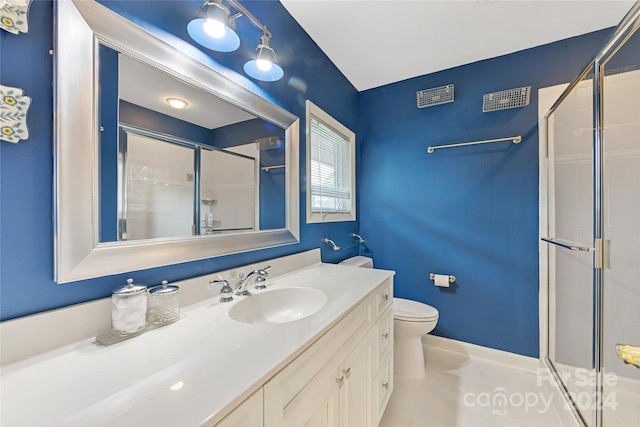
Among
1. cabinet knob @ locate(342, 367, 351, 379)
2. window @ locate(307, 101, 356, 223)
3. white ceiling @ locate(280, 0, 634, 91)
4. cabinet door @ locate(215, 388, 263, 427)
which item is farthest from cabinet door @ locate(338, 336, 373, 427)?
white ceiling @ locate(280, 0, 634, 91)

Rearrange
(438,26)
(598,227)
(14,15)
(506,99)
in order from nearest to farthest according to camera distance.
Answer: (14,15)
(598,227)
(438,26)
(506,99)

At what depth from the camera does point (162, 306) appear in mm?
789

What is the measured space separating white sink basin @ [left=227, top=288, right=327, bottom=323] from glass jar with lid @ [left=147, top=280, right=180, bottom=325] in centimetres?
26

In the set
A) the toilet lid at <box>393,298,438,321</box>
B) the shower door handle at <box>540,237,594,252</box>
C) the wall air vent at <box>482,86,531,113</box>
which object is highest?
the wall air vent at <box>482,86,531,113</box>

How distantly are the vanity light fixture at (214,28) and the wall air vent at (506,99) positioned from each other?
6.29 feet

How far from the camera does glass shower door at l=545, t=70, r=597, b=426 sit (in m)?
1.43

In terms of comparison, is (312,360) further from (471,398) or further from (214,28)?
(471,398)

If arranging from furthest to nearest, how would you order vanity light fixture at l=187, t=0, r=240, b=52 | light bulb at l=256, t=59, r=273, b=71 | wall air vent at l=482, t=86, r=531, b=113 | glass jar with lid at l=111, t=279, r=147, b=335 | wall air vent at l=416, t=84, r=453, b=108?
wall air vent at l=416, t=84, r=453, b=108, wall air vent at l=482, t=86, r=531, b=113, light bulb at l=256, t=59, r=273, b=71, vanity light fixture at l=187, t=0, r=240, b=52, glass jar with lid at l=111, t=279, r=147, b=335

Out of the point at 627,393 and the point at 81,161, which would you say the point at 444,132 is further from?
the point at 81,161

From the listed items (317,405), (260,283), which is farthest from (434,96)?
(317,405)

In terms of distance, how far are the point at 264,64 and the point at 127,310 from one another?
1.13m

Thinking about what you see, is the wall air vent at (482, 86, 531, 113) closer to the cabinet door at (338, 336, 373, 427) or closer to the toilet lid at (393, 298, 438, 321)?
the toilet lid at (393, 298, 438, 321)

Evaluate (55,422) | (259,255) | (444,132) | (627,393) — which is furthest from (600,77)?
(55,422)

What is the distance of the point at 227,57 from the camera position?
112cm
